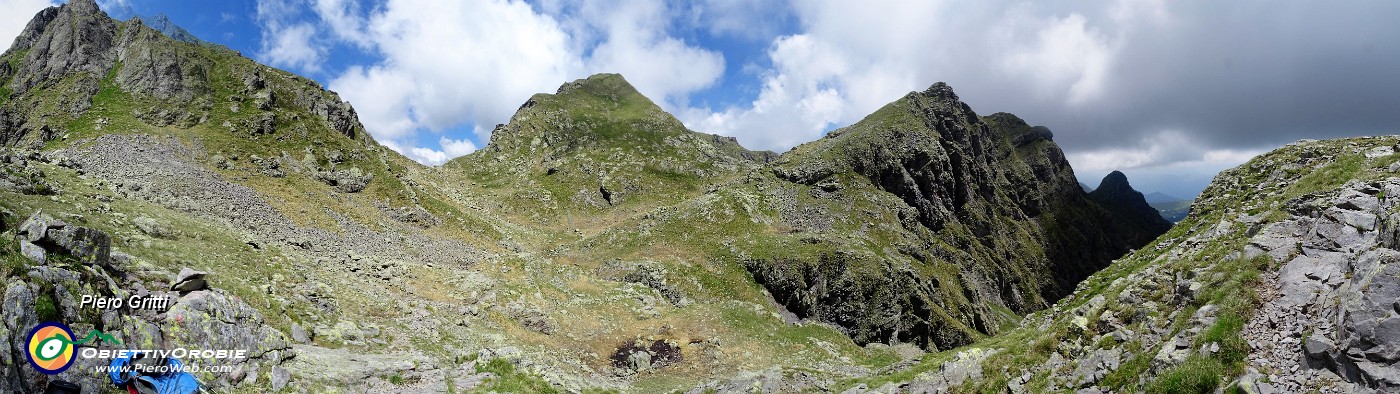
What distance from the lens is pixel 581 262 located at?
2131 inches

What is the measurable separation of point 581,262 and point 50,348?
4179 centimetres

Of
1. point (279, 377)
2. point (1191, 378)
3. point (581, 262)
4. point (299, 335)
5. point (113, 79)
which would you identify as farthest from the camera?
point (113, 79)

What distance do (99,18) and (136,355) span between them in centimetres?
7934

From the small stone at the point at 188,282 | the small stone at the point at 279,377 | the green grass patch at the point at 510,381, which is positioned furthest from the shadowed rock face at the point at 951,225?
the small stone at the point at 188,282

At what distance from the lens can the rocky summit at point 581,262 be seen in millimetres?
13312

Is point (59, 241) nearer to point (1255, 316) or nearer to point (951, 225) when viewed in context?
point (1255, 316)

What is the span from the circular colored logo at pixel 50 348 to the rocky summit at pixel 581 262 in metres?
0.20

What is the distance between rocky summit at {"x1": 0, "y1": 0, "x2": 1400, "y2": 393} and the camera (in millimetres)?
13312

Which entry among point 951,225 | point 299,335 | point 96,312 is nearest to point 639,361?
point 299,335

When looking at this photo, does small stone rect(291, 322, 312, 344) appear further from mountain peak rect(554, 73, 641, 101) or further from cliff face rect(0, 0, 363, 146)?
mountain peak rect(554, 73, 641, 101)

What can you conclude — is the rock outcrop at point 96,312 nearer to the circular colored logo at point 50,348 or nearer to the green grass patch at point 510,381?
the circular colored logo at point 50,348

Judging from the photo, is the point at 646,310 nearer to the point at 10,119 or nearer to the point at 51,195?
the point at 51,195

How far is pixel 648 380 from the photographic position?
1283 inches

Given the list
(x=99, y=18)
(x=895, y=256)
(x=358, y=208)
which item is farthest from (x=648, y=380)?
(x=99, y=18)
